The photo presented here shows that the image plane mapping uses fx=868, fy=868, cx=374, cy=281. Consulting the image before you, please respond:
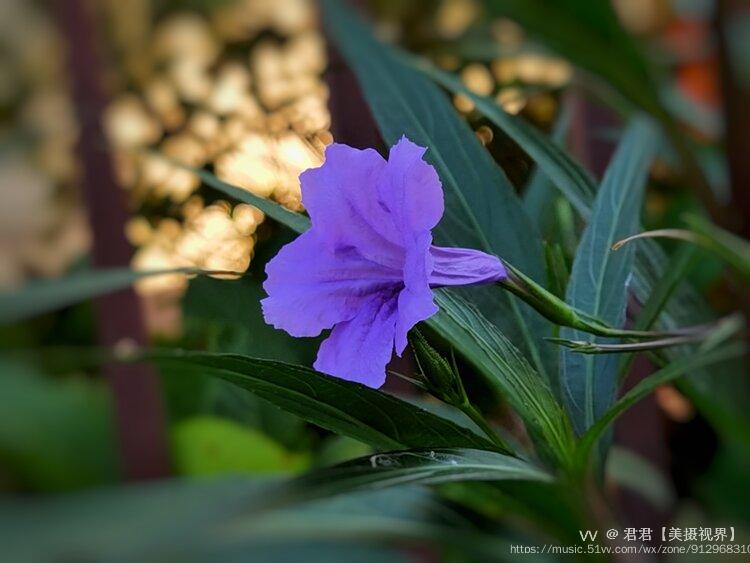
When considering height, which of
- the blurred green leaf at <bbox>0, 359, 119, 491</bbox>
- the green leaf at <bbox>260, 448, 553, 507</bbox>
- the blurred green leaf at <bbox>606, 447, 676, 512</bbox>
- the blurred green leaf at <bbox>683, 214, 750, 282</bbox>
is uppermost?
the blurred green leaf at <bbox>0, 359, 119, 491</bbox>

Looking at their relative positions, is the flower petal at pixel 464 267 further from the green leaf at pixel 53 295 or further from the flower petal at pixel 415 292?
the green leaf at pixel 53 295

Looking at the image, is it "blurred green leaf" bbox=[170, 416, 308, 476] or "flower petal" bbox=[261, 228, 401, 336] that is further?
"blurred green leaf" bbox=[170, 416, 308, 476]

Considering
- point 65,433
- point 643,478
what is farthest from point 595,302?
point 65,433

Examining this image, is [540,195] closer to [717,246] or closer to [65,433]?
[717,246]

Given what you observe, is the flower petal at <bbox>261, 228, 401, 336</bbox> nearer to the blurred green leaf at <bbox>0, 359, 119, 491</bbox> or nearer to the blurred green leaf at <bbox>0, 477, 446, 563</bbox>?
the blurred green leaf at <bbox>0, 477, 446, 563</bbox>

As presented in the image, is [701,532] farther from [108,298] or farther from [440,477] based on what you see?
[108,298]

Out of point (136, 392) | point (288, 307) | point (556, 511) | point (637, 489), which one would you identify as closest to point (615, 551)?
point (556, 511)

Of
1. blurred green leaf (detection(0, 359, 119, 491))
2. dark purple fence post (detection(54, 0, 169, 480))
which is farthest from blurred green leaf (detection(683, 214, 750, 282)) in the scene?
blurred green leaf (detection(0, 359, 119, 491))
